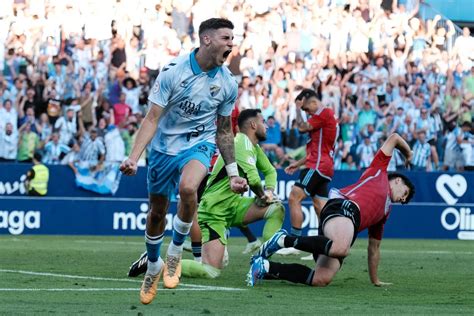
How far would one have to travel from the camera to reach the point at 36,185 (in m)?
22.9

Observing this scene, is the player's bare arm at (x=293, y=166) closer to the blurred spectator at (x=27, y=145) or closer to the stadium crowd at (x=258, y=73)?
the stadium crowd at (x=258, y=73)

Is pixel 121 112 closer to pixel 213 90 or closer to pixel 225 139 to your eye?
pixel 225 139

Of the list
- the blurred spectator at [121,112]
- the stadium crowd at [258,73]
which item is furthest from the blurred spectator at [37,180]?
the blurred spectator at [121,112]

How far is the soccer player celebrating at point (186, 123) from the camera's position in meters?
9.92

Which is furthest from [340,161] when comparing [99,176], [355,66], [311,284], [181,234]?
[181,234]

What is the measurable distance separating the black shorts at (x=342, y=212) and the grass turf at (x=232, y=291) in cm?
64

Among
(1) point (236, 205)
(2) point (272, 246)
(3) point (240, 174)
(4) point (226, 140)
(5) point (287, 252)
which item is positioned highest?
(4) point (226, 140)

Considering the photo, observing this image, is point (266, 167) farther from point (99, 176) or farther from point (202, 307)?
point (99, 176)

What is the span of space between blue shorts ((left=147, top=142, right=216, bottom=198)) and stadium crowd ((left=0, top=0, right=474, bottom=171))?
43.8 feet

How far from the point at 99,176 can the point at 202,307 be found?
1415cm

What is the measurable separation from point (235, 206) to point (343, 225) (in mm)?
2434

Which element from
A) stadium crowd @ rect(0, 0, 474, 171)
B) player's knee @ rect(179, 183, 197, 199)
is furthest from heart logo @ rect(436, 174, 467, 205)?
player's knee @ rect(179, 183, 197, 199)

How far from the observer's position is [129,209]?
23.7m

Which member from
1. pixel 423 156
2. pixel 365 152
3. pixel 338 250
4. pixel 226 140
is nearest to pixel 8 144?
pixel 365 152
